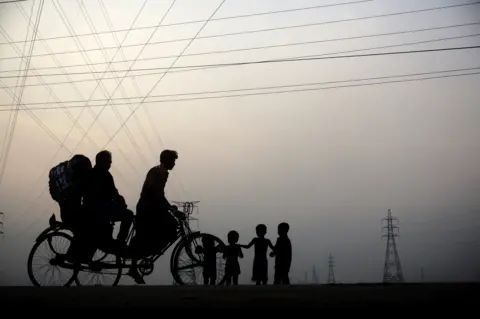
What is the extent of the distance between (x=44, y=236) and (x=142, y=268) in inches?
60.4

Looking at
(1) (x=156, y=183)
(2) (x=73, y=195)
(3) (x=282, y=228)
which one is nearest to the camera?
(1) (x=156, y=183)

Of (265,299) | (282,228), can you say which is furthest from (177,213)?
(265,299)

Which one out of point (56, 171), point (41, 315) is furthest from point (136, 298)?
point (56, 171)

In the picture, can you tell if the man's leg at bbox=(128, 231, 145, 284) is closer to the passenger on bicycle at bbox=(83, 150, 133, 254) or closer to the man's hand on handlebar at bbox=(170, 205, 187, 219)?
the passenger on bicycle at bbox=(83, 150, 133, 254)

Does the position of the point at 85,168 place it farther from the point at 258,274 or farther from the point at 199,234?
the point at 258,274

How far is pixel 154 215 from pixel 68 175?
1.29 m

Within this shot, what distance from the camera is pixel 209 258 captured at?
8953 mm

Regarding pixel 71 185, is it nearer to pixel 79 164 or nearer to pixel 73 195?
pixel 73 195

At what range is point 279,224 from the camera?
11.4 metres

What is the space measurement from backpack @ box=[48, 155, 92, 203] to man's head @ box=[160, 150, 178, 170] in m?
1.03

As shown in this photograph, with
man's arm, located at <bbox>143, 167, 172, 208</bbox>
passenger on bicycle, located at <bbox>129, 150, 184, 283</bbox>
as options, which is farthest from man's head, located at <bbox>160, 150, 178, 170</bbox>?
man's arm, located at <bbox>143, 167, 172, 208</bbox>

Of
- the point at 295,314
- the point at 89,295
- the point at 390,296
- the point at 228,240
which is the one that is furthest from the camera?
the point at 228,240

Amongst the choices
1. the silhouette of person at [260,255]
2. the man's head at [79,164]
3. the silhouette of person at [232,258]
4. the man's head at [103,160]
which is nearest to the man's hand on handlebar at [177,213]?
the silhouette of person at [232,258]

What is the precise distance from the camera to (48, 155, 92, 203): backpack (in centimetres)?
896
